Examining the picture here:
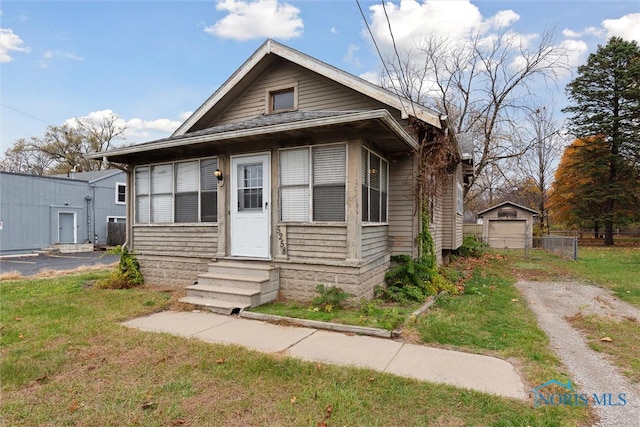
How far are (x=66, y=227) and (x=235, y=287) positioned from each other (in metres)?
20.6

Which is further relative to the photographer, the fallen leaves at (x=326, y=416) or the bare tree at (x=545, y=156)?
the bare tree at (x=545, y=156)

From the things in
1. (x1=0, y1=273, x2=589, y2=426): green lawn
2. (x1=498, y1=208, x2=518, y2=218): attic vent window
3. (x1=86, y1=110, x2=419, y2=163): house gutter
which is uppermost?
(x1=86, y1=110, x2=419, y2=163): house gutter

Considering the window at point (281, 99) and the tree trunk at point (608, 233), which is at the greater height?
the window at point (281, 99)

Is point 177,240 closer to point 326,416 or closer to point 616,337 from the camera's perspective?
point 326,416

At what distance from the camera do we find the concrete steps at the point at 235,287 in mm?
5883

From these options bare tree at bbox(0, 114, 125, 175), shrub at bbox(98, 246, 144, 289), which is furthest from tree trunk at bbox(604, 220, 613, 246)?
bare tree at bbox(0, 114, 125, 175)

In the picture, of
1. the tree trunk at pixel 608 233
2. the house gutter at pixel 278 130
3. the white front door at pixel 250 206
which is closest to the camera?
the house gutter at pixel 278 130

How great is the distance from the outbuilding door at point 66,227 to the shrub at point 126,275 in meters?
16.9

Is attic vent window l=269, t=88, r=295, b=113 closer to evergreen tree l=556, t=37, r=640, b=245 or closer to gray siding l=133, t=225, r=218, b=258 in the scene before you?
gray siding l=133, t=225, r=218, b=258

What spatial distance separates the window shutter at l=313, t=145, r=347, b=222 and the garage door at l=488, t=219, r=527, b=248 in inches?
775

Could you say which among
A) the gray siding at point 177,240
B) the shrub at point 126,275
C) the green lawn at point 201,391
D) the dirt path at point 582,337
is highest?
the gray siding at point 177,240

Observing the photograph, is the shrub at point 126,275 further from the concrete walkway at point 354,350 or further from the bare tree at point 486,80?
the bare tree at point 486,80

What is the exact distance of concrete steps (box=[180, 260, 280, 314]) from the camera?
5.88 m

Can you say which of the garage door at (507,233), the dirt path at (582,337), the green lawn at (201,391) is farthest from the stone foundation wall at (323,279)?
the garage door at (507,233)
